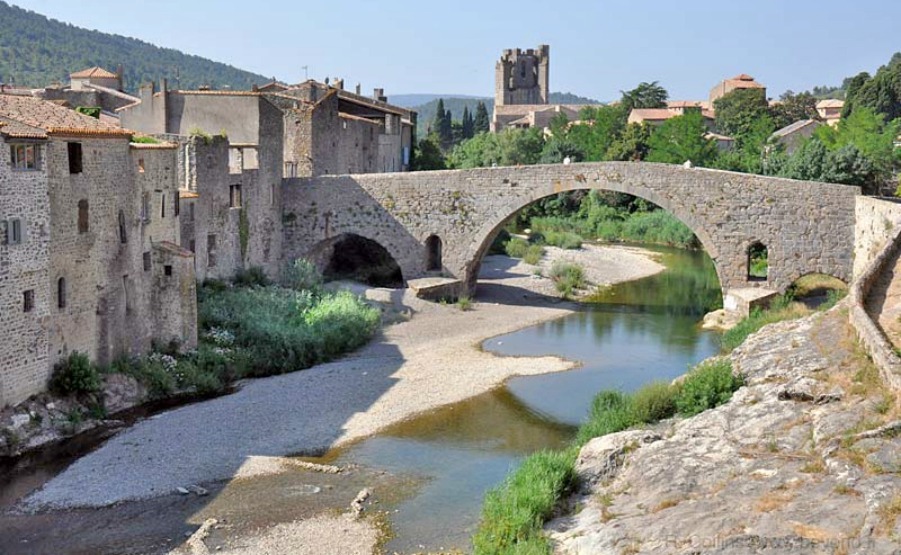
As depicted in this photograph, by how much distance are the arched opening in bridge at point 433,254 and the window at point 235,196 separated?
21.3ft

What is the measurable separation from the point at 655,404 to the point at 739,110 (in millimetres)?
68318

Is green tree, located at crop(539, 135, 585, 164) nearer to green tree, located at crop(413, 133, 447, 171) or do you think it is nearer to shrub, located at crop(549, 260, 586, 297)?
green tree, located at crop(413, 133, 447, 171)

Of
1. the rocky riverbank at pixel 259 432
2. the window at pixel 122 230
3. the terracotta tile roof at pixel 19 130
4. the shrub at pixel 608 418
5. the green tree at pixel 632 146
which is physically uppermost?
the green tree at pixel 632 146

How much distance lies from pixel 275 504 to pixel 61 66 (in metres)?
103

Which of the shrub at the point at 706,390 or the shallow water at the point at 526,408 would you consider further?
the shrub at the point at 706,390

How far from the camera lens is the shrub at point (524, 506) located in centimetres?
1480

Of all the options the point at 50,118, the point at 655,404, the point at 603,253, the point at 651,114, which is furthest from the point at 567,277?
the point at 651,114

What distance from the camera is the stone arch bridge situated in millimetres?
31547

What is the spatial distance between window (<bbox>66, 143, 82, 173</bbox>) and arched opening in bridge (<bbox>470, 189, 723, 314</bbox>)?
15.8 meters

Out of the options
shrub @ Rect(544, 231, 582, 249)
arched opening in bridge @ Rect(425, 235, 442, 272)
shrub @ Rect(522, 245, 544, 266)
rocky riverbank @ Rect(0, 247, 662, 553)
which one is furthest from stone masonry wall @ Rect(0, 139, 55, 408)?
shrub @ Rect(544, 231, 582, 249)

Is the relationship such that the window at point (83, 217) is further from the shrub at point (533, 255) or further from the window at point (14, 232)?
the shrub at point (533, 255)

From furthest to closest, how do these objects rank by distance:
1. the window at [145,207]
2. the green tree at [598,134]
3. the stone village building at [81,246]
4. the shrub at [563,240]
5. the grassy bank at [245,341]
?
the green tree at [598,134] < the shrub at [563,240] < the window at [145,207] < the grassy bank at [245,341] < the stone village building at [81,246]

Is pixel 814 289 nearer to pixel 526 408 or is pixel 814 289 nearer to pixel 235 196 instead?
pixel 526 408

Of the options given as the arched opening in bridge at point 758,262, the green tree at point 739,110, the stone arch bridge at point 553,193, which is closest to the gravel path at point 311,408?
the stone arch bridge at point 553,193
